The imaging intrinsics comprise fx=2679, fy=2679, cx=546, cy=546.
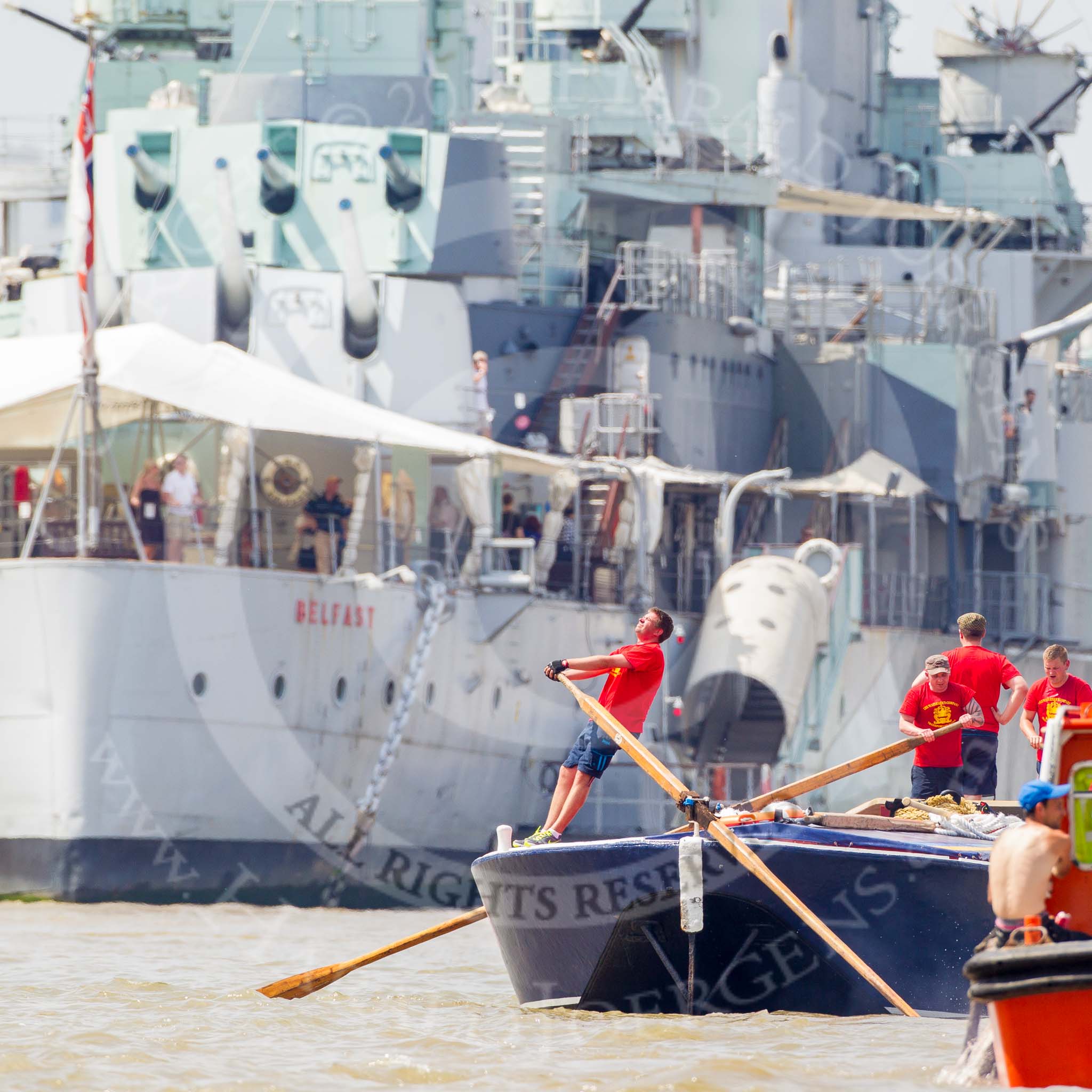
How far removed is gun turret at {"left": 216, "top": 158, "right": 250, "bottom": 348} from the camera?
3156 centimetres

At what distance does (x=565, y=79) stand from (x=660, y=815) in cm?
1585

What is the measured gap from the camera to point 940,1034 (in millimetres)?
13883

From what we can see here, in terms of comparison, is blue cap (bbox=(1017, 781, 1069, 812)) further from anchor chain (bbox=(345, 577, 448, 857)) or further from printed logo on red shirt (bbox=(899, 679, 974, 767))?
anchor chain (bbox=(345, 577, 448, 857))

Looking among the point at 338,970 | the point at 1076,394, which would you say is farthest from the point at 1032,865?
the point at 1076,394

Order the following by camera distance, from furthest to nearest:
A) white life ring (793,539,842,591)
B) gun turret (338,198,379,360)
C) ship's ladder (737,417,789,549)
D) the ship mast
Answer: ship's ladder (737,417,789,549) < white life ring (793,539,842,591) < gun turret (338,198,379,360) < the ship mast

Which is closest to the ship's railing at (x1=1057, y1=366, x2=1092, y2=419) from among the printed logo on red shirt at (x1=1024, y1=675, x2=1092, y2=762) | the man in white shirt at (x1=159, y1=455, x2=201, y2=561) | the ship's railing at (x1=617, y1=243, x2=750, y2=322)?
the ship's railing at (x1=617, y1=243, x2=750, y2=322)

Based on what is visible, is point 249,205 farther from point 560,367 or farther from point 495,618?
point 495,618

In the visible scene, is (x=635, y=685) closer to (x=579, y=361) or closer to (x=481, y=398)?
(x=481, y=398)

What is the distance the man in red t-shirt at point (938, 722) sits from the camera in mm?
16109

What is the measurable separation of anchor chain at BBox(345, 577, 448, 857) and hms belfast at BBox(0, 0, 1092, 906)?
2.2 inches

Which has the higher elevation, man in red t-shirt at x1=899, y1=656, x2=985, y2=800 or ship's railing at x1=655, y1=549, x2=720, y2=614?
ship's railing at x1=655, y1=549, x2=720, y2=614

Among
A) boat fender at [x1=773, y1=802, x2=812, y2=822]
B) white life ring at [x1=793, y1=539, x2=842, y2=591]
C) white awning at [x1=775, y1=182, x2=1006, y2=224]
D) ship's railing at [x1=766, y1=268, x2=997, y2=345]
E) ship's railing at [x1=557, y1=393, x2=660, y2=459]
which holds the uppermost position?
white awning at [x1=775, y1=182, x2=1006, y2=224]

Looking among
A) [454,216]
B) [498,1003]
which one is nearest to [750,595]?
[454,216]

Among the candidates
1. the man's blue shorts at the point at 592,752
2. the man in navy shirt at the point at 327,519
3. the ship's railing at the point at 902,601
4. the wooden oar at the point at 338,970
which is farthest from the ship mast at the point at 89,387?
the ship's railing at the point at 902,601
